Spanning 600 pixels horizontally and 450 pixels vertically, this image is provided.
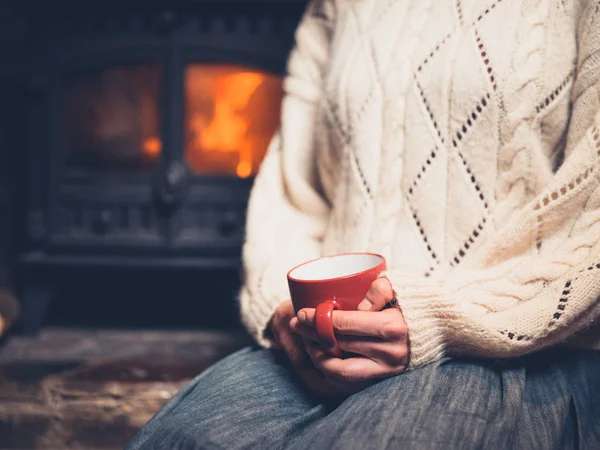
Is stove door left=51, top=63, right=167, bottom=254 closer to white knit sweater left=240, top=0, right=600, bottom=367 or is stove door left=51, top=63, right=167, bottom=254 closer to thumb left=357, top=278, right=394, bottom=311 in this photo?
white knit sweater left=240, top=0, right=600, bottom=367

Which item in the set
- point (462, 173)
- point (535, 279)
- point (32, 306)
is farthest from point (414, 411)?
point (32, 306)

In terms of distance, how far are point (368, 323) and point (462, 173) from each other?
0.26 m

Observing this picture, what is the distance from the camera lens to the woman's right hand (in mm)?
597

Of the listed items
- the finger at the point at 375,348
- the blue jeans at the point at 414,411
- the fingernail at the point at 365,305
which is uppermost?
the fingernail at the point at 365,305

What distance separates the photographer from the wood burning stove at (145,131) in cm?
147

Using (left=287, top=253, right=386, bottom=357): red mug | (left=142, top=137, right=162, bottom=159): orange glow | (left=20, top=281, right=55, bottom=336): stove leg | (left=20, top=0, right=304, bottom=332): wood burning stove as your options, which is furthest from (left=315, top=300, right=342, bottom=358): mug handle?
(left=20, top=281, right=55, bottom=336): stove leg

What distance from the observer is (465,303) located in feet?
1.85

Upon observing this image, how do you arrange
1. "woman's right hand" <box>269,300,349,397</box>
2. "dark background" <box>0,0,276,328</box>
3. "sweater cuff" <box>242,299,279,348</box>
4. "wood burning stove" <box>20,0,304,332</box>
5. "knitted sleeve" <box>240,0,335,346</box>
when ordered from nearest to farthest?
"woman's right hand" <box>269,300,349,397</box>
"sweater cuff" <box>242,299,279,348</box>
"knitted sleeve" <box>240,0,335,346</box>
"wood burning stove" <box>20,0,304,332</box>
"dark background" <box>0,0,276,328</box>

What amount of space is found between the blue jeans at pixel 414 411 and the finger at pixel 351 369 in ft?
0.05

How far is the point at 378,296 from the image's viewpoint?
53 centimetres

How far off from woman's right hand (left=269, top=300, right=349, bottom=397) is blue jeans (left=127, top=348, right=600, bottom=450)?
0.02 metres

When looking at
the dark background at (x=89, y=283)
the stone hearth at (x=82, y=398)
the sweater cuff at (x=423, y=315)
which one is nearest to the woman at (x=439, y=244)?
the sweater cuff at (x=423, y=315)

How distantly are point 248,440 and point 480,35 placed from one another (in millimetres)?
499

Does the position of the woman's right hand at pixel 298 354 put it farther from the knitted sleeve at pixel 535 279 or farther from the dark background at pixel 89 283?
the dark background at pixel 89 283
